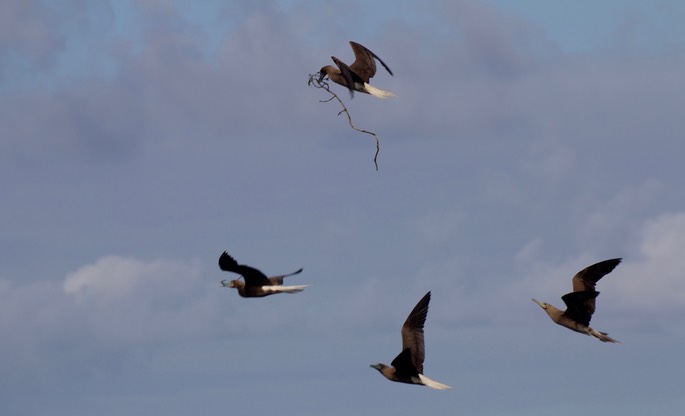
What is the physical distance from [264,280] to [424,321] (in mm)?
4855

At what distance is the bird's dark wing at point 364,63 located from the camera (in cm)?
4231

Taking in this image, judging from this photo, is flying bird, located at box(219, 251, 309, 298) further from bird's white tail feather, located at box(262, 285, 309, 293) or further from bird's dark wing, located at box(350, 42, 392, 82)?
bird's dark wing, located at box(350, 42, 392, 82)

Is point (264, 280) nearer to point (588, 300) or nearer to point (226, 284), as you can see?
point (226, 284)

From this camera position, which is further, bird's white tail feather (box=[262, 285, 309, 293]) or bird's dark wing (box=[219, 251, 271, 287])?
bird's white tail feather (box=[262, 285, 309, 293])

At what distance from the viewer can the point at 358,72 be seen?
139 ft

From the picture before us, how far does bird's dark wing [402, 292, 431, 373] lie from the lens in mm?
42531

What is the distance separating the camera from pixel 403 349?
41781 millimetres

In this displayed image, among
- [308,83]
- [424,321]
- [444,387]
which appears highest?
[308,83]

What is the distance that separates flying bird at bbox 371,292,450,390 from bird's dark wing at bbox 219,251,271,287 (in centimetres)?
420

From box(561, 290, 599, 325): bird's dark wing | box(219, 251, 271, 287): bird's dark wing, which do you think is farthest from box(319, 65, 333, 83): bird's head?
box(561, 290, 599, 325): bird's dark wing

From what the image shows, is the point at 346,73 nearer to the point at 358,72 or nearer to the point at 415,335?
the point at 358,72

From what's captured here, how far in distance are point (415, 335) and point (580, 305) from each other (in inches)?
241

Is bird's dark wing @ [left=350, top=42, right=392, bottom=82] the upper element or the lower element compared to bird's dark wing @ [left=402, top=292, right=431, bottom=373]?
upper

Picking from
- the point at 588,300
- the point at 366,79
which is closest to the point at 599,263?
the point at 588,300
